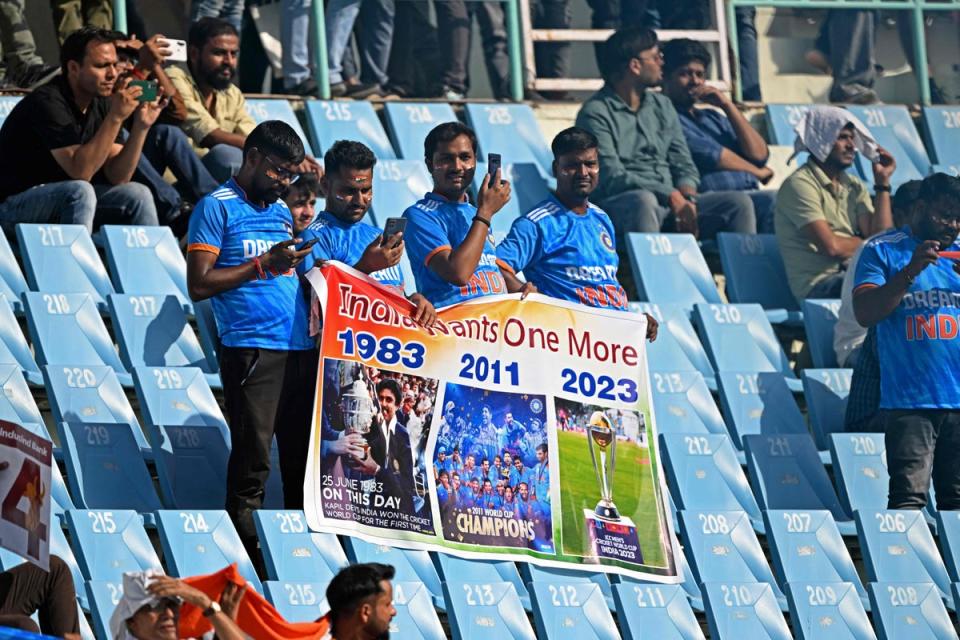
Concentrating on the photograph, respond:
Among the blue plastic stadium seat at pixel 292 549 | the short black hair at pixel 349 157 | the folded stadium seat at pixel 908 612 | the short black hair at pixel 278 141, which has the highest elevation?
the short black hair at pixel 278 141

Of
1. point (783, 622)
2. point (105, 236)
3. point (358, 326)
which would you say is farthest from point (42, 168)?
point (783, 622)

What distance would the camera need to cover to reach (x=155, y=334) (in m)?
10.2

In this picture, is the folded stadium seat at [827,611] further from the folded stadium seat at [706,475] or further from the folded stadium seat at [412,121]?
the folded stadium seat at [412,121]

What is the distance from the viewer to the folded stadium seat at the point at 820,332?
1177 centimetres

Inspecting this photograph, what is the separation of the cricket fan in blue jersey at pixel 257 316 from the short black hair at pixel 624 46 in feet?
10.9

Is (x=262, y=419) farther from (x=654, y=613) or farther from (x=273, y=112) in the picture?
(x=273, y=112)

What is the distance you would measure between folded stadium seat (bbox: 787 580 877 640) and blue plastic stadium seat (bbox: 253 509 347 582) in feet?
6.76

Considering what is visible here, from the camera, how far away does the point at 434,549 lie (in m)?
9.40

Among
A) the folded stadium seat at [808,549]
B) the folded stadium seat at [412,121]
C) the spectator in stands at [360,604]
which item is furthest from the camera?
the folded stadium seat at [412,121]

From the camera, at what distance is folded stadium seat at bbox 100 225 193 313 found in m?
10.5

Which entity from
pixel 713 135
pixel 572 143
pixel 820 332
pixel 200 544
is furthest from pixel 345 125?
pixel 200 544

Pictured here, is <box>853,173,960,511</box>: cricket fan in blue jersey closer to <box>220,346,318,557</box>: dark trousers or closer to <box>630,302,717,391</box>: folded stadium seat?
<box>630,302,717,391</box>: folded stadium seat

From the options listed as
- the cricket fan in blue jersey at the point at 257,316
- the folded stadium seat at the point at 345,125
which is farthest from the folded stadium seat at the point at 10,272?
the folded stadium seat at the point at 345,125

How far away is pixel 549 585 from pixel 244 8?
5026 millimetres
